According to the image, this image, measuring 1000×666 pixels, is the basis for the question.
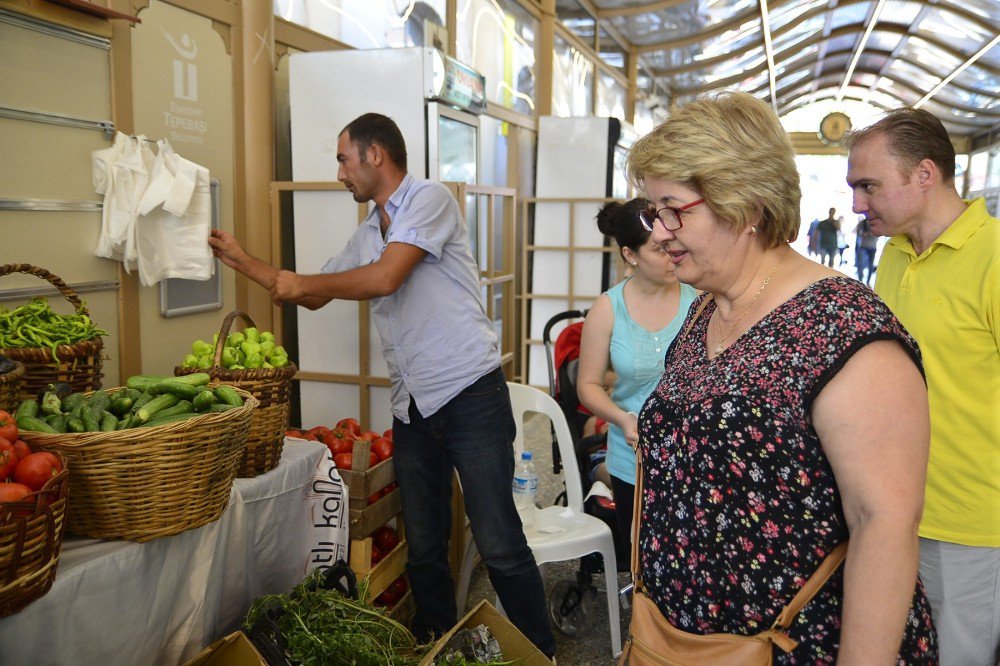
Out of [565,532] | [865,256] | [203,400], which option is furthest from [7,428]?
[865,256]

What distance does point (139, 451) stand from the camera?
4.51 feet

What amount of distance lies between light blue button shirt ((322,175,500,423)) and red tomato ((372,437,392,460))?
28cm

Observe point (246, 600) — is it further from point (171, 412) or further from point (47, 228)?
point (47, 228)

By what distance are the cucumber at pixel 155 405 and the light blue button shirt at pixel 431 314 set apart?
813 mm

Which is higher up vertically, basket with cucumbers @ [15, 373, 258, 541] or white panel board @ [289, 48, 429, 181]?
white panel board @ [289, 48, 429, 181]

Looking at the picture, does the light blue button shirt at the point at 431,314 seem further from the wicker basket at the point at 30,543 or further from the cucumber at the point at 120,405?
the wicker basket at the point at 30,543

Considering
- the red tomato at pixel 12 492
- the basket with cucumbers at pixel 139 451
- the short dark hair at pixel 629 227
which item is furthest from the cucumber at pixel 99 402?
the short dark hair at pixel 629 227

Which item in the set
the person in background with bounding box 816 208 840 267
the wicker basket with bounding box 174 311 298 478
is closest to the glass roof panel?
the person in background with bounding box 816 208 840 267

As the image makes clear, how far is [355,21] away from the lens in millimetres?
3943

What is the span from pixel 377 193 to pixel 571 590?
1.66 metres

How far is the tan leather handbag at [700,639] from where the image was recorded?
1.09m

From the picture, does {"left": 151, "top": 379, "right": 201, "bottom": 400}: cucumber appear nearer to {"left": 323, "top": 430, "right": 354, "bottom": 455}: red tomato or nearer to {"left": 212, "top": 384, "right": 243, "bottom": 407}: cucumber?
{"left": 212, "top": 384, "right": 243, "bottom": 407}: cucumber

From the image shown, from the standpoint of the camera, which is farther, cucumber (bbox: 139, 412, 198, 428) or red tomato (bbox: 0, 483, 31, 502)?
cucumber (bbox: 139, 412, 198, 428)

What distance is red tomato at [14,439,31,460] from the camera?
1.22 m
